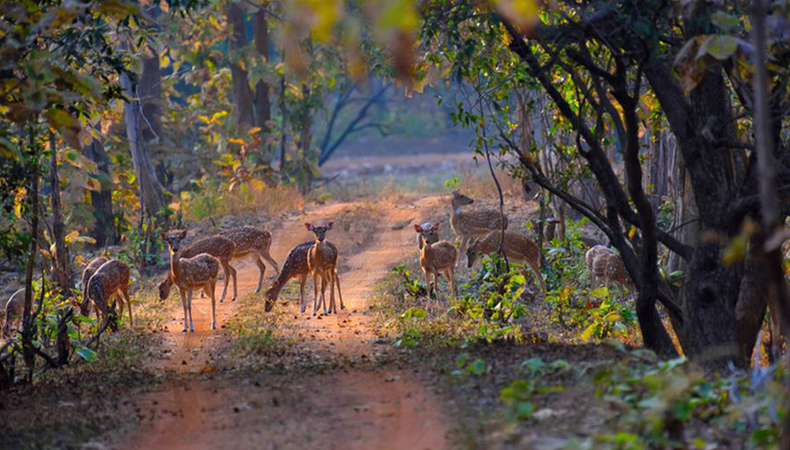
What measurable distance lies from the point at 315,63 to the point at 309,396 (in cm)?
2317

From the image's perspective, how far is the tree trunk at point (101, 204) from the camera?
23453mm

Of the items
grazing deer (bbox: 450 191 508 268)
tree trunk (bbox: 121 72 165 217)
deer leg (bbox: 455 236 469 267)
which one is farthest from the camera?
tree trunk (bbox: 121 72 165 217)

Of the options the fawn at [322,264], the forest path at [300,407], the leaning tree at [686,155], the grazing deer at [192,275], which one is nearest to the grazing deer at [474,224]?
the fawn at [322,264]

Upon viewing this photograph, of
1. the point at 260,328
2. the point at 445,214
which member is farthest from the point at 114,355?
the point at 445,214

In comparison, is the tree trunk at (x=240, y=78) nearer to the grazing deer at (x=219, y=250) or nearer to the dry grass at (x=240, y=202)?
the dry grass at (x=240, y=202)

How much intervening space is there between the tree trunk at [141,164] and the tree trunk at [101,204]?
88 centimetres

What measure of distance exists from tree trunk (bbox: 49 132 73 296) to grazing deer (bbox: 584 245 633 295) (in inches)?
281

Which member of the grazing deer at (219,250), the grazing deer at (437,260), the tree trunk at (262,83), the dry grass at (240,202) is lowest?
the grazing deer at (437,260)

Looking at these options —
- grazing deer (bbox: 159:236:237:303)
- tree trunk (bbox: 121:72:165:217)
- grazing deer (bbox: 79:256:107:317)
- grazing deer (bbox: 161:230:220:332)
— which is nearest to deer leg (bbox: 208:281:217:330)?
grazing deer (bbox: 161:230:220:332)

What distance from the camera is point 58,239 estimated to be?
530 inches

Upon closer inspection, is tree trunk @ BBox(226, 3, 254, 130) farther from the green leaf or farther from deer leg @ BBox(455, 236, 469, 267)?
the green leaf

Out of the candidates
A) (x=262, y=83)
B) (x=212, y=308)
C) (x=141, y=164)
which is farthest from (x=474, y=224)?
(x=262, y=83)

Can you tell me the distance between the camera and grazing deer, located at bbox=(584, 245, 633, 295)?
15.8 m

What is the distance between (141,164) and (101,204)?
7.20 ft
